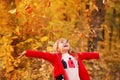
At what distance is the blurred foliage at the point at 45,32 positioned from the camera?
27.9ft

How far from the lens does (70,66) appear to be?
5.73 meters

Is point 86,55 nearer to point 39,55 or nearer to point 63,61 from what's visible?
point 63,61

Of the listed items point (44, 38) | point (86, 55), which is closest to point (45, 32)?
point (44, 38)

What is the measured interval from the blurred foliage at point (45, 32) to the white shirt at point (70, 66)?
2587mm

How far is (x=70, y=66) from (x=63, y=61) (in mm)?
140

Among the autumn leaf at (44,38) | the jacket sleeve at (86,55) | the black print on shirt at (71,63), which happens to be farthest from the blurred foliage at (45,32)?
the black print on shirt at (71,63)

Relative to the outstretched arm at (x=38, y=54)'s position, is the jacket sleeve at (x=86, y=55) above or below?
below

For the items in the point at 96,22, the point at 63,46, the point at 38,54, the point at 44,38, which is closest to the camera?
the point at 38,54

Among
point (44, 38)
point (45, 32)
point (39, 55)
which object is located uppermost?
point (39, 55)

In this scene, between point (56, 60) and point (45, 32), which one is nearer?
point (56, 60)

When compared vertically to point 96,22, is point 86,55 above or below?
below

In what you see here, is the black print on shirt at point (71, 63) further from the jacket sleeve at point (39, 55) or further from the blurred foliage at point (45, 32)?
the blurred foliage at point (45, 32)

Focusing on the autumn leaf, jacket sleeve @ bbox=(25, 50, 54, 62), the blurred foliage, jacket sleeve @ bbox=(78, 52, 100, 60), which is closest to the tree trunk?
the blurred foliage

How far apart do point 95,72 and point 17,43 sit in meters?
1.99
